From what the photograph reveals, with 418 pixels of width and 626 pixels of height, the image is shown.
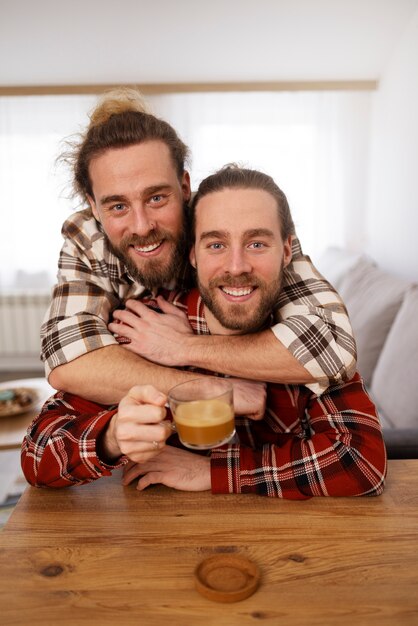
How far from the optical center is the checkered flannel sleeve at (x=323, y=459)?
41.2 inches

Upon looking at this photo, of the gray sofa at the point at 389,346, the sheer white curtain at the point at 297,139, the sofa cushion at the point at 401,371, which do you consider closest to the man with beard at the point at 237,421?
the gray sofa at the point at 389,346

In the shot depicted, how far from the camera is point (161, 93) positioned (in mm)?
4887

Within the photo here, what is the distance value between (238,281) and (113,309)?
45cm

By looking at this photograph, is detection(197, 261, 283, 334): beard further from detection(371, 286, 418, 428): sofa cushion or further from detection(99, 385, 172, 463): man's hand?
detection(371, 286, 418, 428): sofa cushion

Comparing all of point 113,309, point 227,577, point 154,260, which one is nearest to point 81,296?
point 113,309

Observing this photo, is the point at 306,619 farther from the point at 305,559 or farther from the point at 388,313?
the point at 388,313

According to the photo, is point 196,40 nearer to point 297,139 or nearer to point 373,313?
point 297,139

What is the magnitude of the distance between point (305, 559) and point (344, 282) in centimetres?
299

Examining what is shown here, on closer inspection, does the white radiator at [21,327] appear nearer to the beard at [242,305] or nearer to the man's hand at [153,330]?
the man's hand at [153,330]

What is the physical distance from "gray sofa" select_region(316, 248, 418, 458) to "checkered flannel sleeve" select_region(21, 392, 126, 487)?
110cm

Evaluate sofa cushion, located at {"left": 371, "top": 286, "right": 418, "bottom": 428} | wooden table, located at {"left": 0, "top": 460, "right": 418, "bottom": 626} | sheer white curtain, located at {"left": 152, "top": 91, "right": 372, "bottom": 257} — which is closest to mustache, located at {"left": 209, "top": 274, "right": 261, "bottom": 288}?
wooden table, located at {"left": 0, "top": 460, "right": 418, "bottom": 626}

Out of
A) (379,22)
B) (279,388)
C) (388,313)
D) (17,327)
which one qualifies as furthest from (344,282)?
(17,327)

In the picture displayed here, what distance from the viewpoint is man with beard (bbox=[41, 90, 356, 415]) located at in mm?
1264

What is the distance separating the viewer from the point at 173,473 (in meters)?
1.08
